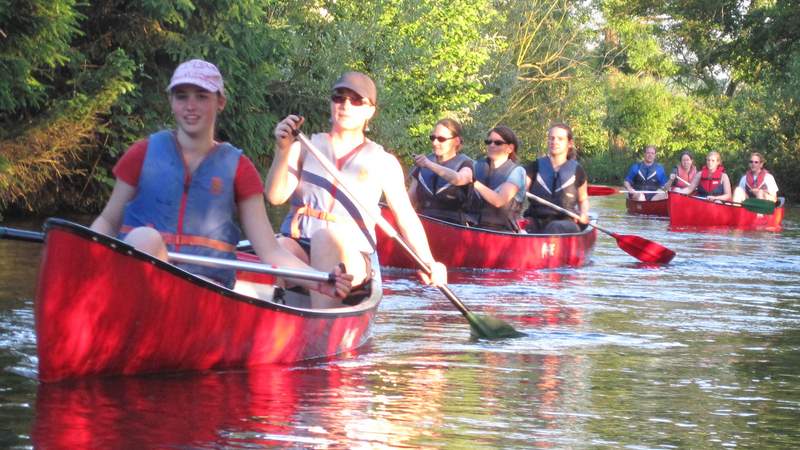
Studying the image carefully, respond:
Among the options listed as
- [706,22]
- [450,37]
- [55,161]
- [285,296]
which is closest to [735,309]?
[285,296]

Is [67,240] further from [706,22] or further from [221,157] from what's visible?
[706,22]

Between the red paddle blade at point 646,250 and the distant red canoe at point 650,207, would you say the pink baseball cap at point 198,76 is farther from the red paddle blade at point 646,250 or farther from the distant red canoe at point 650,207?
the distant red canoe at point 650,207

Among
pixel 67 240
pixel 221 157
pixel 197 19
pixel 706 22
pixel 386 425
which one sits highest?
pixel 706 22

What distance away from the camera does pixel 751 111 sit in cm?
3609

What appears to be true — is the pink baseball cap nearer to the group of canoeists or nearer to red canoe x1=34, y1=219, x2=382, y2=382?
red canoe x1=34, y1=219, x2=382, y2=382

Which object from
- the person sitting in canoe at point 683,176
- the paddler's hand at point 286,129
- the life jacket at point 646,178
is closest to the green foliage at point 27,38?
the paddler's hand at point 286,129

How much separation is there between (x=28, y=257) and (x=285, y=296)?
15.4 feet

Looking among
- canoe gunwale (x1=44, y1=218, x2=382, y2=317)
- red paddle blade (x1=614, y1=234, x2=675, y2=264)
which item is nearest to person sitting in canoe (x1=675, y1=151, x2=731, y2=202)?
red paddle blade (x1=614, y1=234, x2=675, y2=264)

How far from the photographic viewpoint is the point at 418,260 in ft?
25.2

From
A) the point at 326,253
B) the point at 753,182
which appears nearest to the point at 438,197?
the point at 326,253

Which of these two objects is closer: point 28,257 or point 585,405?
point 585,405

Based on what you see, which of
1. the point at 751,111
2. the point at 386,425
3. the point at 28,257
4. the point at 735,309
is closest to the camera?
the point at 386,425

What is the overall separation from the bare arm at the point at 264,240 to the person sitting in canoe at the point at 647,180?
19125mm

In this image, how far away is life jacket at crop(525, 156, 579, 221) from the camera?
45.9 feet
